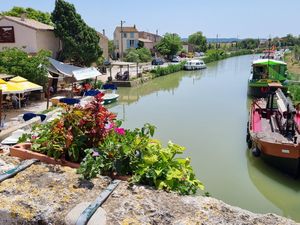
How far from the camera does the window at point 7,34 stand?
2381cm

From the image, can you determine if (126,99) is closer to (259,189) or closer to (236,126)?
(236,126)

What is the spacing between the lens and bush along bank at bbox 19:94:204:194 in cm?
271

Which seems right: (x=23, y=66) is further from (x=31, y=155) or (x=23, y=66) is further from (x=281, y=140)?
(x=31, y=155)

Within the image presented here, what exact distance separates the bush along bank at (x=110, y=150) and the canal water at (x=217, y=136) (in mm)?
5823

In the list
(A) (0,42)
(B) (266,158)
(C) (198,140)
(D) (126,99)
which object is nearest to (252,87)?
(D) (126,99)

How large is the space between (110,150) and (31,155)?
0.81 meters

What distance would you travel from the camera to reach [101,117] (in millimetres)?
3158

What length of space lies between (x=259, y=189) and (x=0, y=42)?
22.1m

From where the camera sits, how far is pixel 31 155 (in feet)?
10.2

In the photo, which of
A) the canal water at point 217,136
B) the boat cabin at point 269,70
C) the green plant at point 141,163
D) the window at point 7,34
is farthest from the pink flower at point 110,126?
the window at point 7,34

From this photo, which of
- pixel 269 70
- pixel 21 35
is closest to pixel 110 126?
pixel 269 70

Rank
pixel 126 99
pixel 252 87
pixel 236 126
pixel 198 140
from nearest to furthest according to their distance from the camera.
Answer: pixel 198 140 → pixel 236 126 → pixel 252 87 → pixel 126 99

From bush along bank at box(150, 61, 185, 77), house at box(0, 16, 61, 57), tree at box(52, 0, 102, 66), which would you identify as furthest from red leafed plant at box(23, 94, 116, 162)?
bush along bank at box(150, 61, 185, 77)

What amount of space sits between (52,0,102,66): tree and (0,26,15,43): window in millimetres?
3200
